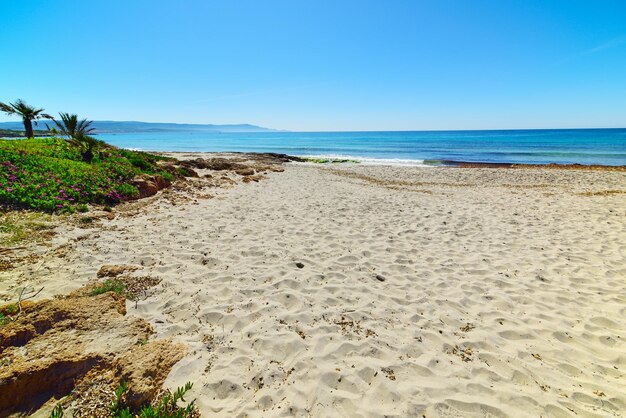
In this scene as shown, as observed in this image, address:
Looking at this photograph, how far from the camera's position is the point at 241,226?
7926 mm

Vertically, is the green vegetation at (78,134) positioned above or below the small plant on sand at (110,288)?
above

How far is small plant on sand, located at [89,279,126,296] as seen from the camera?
4269 mm

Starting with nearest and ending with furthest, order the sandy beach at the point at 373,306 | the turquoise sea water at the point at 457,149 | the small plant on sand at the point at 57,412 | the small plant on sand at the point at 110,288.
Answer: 1. the small plant on sand at the point at 57,412
2. the sandy beach at the point at 373,306
3. the small plant on sand at the point at 110,288
4. the turquoise sea water at the point at 457,149

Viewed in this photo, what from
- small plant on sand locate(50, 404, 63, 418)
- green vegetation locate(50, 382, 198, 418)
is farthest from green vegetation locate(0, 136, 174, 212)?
green vegetation locate(50, 382, 198, 418)

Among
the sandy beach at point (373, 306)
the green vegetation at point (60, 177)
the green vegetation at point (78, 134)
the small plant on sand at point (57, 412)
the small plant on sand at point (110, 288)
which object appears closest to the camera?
the small plant on sand at point (57, 412)

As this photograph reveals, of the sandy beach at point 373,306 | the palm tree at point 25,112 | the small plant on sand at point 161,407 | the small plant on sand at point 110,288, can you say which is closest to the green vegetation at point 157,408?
the small plant on sand at point 161,407

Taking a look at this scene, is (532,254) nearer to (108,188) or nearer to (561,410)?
(561,410)

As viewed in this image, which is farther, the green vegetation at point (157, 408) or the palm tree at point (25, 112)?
the palm tree at point (25, 112)

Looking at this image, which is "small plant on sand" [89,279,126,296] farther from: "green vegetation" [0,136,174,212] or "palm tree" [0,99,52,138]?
"palm tree" [0,99,52,138]

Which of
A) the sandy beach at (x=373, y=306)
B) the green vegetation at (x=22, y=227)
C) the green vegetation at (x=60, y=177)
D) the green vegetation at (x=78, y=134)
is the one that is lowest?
the sandy beach at (x=373, y=306)

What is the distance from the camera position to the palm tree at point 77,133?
12.0 meters

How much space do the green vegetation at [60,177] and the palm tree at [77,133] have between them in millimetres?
74

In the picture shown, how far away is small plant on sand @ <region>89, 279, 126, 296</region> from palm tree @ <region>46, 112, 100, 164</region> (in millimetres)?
9645

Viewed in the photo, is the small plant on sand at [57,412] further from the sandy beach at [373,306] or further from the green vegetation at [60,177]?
the green vegetation at [60,177]
